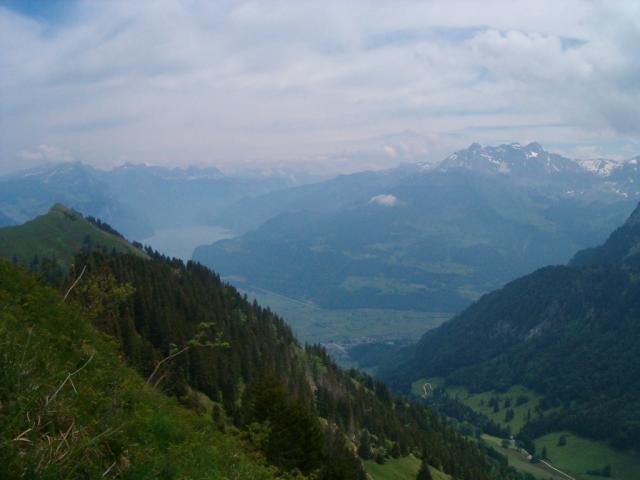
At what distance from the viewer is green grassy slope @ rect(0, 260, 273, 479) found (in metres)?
6.86

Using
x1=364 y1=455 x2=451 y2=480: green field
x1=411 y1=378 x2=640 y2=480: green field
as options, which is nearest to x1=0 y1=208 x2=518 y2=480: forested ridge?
x1=364 y1=455 x2=451 y2=480: green field

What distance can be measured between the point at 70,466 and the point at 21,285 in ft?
33.0

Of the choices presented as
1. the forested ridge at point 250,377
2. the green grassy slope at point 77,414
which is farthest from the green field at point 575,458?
the green grassy slope at point 77,414

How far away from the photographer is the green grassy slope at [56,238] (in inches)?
6560

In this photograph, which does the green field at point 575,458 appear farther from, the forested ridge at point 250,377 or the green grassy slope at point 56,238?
the green grassy slope at point 56,238

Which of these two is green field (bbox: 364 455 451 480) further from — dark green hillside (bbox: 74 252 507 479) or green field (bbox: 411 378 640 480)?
green field (bbox: 411 378 640 480)

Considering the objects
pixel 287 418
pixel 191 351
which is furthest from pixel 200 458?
pixel 191 351

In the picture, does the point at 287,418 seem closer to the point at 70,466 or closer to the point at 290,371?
the point at 70,466

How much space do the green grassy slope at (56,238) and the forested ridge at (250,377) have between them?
215 ft

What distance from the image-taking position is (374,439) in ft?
253

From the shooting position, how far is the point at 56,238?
17850 cm

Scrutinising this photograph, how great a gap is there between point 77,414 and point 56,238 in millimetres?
188244

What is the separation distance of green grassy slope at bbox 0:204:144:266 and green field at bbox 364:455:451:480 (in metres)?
114

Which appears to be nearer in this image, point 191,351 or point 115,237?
point 191,351
